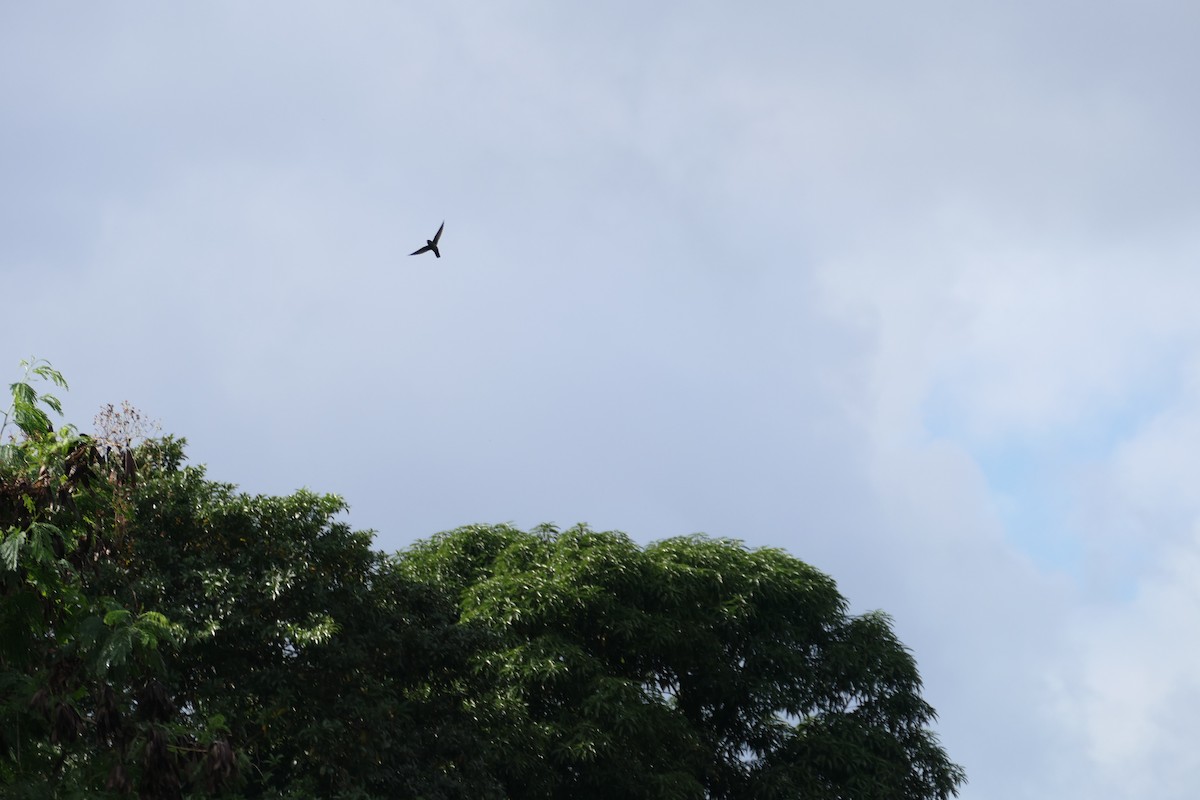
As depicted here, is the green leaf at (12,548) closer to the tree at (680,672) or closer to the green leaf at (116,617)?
the green leaf at (116,617)

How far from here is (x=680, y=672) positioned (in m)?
28.8

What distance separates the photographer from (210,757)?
1034 centimetres

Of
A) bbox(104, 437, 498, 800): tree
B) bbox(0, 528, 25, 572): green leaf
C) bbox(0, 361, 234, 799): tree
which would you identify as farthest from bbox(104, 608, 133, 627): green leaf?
bbox(104, 437, 498, 800): tree

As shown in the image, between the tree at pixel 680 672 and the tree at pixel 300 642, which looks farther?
the tree at pixel 680 672

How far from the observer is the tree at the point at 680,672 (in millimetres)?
25047

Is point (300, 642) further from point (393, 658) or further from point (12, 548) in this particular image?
point (12, 548)

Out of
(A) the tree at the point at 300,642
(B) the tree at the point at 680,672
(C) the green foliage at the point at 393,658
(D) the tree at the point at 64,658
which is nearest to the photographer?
(D) the tree at the point at 64,658

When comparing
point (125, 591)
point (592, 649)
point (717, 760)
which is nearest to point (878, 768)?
point (717, 760)

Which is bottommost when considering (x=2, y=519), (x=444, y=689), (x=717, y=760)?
(x=2, y=519)

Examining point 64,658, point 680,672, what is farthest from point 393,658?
point 64,658

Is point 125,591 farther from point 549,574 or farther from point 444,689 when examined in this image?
point 549,574

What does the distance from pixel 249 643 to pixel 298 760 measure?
6.20ft

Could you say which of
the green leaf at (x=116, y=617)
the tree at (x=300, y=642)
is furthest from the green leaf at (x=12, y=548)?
the tree at (x=300, y=642)

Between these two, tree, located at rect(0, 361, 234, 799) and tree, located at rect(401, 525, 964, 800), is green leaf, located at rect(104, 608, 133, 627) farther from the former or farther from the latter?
tree, located at rect(401, 525, 964, 800)
